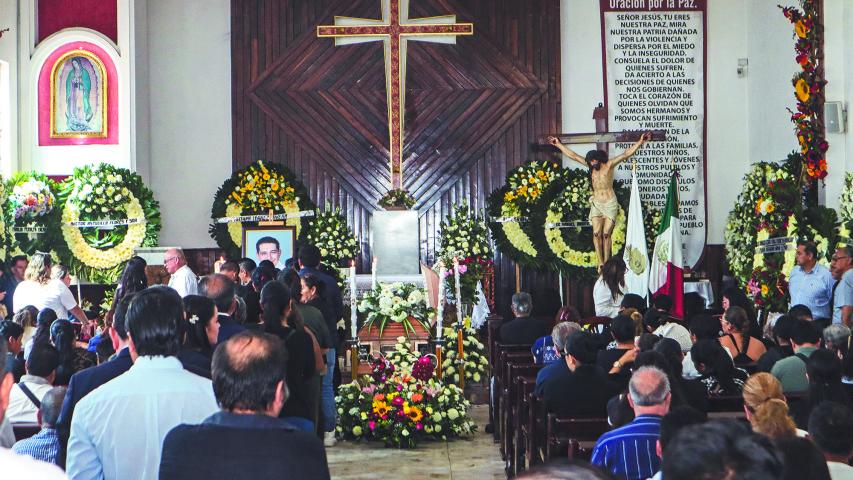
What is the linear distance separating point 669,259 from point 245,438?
1037cm

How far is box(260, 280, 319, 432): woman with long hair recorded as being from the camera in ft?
16.6

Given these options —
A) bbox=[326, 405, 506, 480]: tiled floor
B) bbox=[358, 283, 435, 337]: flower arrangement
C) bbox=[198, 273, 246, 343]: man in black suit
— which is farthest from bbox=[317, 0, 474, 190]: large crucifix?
bbox=[198, 273, 246, 343]: man in black suit

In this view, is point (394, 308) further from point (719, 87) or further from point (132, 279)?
point (719, 87)

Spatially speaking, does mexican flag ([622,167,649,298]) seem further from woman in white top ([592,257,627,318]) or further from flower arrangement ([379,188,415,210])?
flower arrangement ([379,188,415,210])

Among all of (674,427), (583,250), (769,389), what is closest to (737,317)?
(769,389)

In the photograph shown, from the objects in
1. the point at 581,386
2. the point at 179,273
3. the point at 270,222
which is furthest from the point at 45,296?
the point at 270,222

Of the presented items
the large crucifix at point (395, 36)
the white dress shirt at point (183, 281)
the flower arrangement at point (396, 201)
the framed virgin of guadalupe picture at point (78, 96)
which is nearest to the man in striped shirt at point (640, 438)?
the white dress shirt at point (183, 281)

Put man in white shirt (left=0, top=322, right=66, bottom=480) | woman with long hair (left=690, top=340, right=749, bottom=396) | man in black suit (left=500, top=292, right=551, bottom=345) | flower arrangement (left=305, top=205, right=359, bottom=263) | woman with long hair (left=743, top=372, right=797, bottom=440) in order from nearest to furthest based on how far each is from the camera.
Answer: man in white shirt (left=0, top=322, right=66, bottom=480) → woman with long hair (left=743, top=372, right=797, bottom=440) → woman with long hair (left=690, top=340, right=749, bottom=396) → man in black suit (left=500, top=292, right=551, bottom=345) → flower arrangement (left=305, top=205, right=359, bottom=263)

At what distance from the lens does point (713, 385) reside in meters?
6.20

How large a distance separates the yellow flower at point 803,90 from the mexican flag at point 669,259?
2.02 metres

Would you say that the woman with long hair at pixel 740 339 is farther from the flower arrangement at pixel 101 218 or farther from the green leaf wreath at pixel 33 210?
the green leaf wreath at pixel 33 210

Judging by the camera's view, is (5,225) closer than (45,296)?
No

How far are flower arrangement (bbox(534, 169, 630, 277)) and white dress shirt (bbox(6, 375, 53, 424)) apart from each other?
896 centimetres

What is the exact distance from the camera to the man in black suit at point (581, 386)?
5.94 metres
